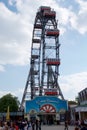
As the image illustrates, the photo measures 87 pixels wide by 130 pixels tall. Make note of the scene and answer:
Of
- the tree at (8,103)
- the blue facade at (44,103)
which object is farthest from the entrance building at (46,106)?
the tree at (8,103)

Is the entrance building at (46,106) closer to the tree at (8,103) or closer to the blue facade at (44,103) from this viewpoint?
the blue facade at (44,103)

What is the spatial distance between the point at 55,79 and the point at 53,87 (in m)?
2.48

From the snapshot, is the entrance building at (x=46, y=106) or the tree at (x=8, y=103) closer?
the entrance building at (x=46, y=106)

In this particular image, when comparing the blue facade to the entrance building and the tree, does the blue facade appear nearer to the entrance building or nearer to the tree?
the entrance building

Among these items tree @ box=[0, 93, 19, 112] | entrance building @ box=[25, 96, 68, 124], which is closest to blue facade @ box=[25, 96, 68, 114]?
entrance building @ box=[25, 96, 68, 124]

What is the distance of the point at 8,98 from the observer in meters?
133

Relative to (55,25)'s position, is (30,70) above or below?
below

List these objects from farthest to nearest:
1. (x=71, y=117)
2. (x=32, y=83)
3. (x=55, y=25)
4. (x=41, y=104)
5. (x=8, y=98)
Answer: (x=8, y=98)
(x=32, y=83)
(x=55, y=25)
(x=71, y=117)
(x=41, y=104)

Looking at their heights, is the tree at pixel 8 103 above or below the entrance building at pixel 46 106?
above

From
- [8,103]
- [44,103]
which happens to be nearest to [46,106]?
[44,103]

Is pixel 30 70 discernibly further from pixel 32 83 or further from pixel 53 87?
pixel 53 87

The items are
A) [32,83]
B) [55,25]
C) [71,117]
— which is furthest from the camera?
[32,83]

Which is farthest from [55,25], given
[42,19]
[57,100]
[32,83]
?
[57,100]

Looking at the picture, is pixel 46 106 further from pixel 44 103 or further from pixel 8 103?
pixel 8 103
